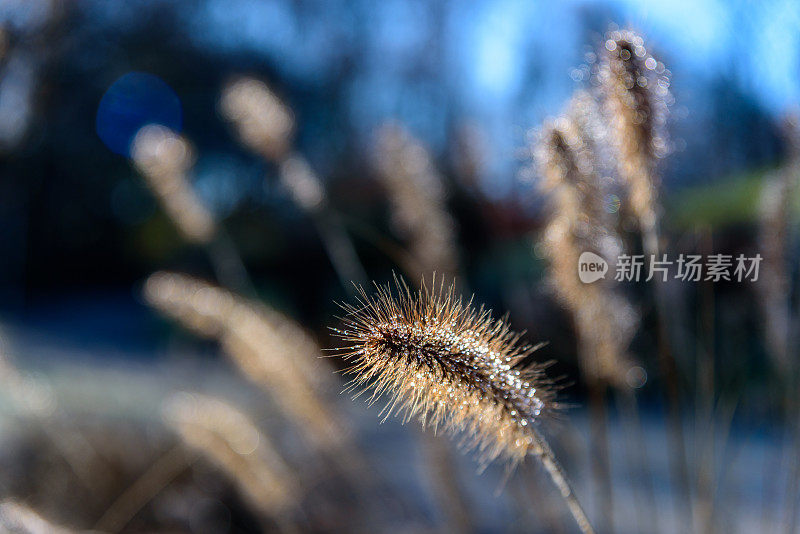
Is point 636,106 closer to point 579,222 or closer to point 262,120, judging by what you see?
point 579,222

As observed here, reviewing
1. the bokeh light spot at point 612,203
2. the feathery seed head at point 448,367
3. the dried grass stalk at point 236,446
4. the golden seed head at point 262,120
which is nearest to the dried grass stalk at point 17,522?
the dried grass stalk at point 236,446

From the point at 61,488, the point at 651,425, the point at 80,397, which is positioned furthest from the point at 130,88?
the point at 651,425

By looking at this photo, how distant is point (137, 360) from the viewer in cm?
557

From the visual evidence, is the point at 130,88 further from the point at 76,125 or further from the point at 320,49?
the point at 320,49

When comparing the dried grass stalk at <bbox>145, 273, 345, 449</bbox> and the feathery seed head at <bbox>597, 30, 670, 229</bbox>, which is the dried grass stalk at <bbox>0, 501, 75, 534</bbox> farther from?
the feathery seed head at <bbox>597, 30, 670, 229</bbox>

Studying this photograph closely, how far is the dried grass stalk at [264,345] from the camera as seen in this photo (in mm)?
1357

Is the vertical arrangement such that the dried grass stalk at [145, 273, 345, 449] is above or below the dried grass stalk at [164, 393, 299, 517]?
above

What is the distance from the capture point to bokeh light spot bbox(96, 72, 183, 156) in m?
6.53

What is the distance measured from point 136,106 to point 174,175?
5542 mm

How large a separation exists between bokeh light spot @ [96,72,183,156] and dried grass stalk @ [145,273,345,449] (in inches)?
211

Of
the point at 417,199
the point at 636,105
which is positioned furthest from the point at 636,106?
the point at 417,199

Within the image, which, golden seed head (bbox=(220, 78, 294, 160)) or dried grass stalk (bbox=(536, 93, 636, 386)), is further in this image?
golden seed head (bbox=(220, 78, 294, 160))

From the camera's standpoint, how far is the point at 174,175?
5.34 ft
